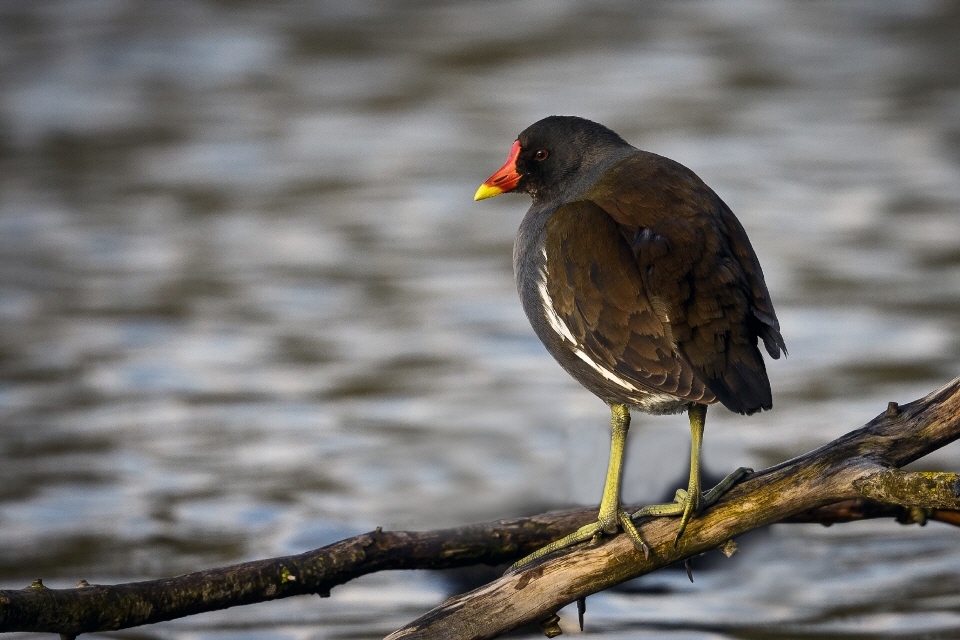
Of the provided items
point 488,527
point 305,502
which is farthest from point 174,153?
point 488,527

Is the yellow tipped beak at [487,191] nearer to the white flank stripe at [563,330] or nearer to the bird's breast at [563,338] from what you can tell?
the bird's breast at [563,338]

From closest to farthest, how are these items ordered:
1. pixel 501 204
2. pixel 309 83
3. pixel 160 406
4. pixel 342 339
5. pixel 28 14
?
pixel 160 406, pixel 342 339, pixel 501 204, pixel 309 83, pixel 28 14

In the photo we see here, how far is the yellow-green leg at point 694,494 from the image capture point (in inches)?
149

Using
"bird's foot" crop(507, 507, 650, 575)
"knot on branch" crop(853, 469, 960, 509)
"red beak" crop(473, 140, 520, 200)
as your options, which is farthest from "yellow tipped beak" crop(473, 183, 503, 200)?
"knot on branch" crop(853, 469, 960, 509)

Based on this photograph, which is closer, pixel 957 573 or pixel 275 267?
pixel 957 573

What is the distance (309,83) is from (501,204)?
3299 mm

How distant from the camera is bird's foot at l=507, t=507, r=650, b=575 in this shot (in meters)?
3.81

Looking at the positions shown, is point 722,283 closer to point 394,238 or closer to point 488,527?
point 488,527

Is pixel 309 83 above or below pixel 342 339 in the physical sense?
above

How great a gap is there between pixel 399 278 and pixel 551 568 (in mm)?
5041

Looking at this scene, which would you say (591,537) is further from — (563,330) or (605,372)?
(563,330)

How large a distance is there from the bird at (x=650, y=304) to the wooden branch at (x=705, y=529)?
0.18ft

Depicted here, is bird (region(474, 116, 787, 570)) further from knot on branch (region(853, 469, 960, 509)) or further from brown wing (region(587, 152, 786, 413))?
knot on branch (region(853, 469, 960, 509))

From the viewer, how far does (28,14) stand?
13.5 metres
